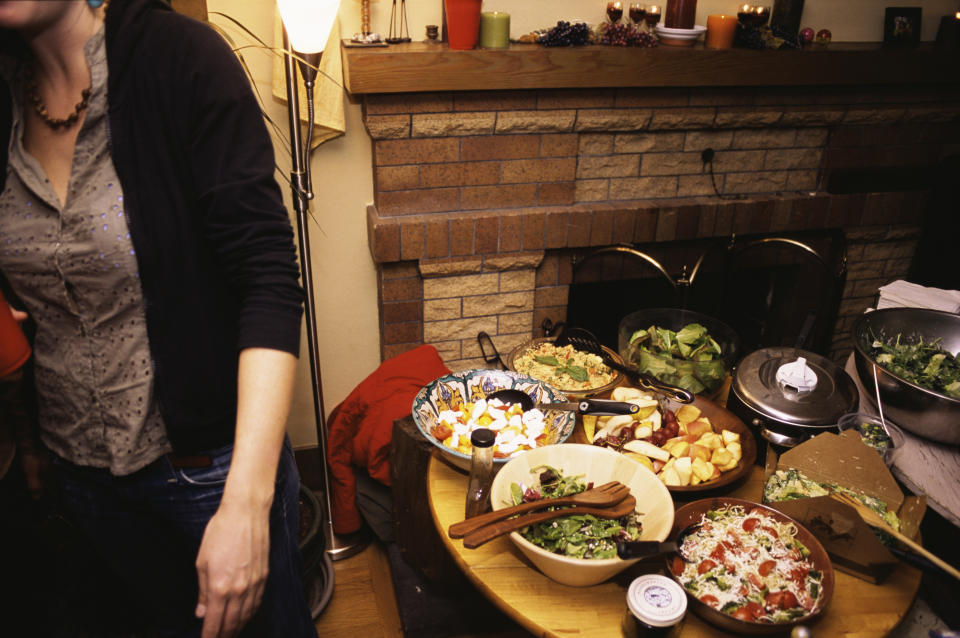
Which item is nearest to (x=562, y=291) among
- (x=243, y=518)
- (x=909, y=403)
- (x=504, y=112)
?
(x=504, y=112)

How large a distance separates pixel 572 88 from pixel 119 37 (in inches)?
61.5

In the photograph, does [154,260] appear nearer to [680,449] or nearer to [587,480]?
[587,480]

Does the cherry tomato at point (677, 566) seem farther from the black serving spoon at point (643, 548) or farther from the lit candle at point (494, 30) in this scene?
the lit candle at point (494, 30)

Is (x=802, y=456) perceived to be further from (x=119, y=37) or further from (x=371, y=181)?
(x=371, y=181)

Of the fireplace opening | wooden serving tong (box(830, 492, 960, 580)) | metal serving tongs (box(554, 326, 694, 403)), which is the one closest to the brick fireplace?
the fireplace opening

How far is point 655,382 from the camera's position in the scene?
155 centimetres

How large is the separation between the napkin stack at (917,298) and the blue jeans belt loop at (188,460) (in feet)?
5.32

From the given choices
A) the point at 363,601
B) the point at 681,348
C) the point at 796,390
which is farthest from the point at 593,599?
the point at 363,601

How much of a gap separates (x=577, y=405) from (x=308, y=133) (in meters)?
1.02

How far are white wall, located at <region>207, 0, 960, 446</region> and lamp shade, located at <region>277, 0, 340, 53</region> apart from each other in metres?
0.44

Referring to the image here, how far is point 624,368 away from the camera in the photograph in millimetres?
1646

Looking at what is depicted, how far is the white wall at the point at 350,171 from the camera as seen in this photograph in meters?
1.99

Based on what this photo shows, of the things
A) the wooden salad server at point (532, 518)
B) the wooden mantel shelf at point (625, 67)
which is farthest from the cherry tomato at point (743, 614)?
the wooden mantel shelf at point (625, 67)

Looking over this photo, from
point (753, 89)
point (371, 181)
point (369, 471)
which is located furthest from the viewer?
point (753, 89)
